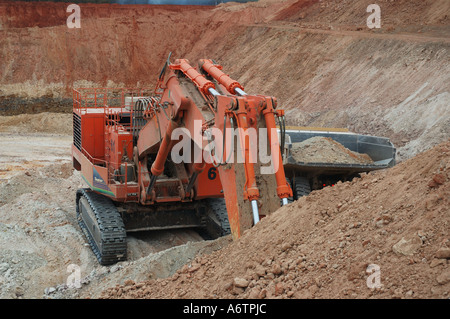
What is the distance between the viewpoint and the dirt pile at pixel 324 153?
11866mm

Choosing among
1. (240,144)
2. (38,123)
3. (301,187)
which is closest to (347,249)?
(240,144)

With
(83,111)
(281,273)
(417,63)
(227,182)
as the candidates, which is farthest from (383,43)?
(281,273)

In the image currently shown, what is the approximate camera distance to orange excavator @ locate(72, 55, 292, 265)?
7191 mm

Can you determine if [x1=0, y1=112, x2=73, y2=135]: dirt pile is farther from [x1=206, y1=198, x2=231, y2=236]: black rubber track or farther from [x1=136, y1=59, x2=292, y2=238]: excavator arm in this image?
[x1=136, y1=59, x2=292, y2=238]: excavator arm

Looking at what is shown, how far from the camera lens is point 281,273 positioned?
572 cm

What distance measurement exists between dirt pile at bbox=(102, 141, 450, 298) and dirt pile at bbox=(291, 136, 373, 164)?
15.7 feet

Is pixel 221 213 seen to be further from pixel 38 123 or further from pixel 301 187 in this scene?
pixel 38 123

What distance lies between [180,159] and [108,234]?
173 centimetres

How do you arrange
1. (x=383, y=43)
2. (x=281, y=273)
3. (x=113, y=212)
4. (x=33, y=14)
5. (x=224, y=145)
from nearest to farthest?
(x=281, y=273), (x=224, y=145), (x=113, y=212), (x=383, y=43), (x=33, y=14)

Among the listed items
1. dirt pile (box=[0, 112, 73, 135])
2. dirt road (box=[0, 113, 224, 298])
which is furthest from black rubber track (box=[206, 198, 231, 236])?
dirt pile (box=[0, 112, 73, 135])

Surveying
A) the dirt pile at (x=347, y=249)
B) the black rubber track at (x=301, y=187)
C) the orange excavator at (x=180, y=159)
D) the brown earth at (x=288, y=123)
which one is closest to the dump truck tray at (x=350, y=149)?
the black rubber track at (x=301, y=187)
